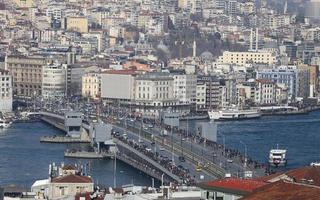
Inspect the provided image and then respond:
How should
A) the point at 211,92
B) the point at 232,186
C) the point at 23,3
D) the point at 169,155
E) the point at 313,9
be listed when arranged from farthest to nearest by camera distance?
the point at 313,9, the point at 23,3, the point at 211,92, the point at 169,155, the point at 232,186

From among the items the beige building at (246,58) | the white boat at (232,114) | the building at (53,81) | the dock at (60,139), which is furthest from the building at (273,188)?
the beige building at (246,58)

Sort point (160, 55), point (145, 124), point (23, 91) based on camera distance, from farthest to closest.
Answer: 1. point (160, 55)
2. point (23, 91)
3. point (145, 124)

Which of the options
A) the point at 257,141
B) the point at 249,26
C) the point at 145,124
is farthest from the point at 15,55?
the point at 249,26

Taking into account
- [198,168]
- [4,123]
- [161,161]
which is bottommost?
[4,123]

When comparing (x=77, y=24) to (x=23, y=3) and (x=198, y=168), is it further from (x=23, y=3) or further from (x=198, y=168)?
(x=198, y=168)

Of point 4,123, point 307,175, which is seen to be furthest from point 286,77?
point 307,175

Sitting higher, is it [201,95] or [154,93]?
[154,93]

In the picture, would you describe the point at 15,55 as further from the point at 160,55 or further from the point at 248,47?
the point at 248,47
